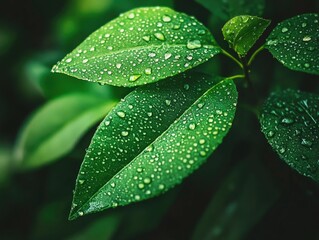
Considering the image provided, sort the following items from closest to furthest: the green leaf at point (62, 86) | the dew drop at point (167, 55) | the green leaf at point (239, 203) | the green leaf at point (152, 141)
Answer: the green leaf at point (152, 141), the dew drop at point (167, 55), the green leaf at point (239, 203), the green leaf at point (62, 86)

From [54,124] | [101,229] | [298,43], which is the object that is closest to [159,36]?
[298,43]

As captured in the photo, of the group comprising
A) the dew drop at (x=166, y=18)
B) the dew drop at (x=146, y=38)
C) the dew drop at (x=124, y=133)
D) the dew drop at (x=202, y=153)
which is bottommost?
the dew drop at (x=124, y=133)

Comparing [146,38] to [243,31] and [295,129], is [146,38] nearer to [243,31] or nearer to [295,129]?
[243,31]

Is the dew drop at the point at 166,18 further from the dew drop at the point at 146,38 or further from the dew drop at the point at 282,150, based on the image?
the dew drop at the point at 282,150

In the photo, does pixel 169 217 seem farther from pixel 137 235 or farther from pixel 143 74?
pixel 143 74

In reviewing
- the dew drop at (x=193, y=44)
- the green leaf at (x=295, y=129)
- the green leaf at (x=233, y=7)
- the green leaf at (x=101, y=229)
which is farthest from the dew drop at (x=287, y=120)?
the green leaf at (x=101, y=229)

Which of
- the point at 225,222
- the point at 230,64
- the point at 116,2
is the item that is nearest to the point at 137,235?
the point at 225,222
